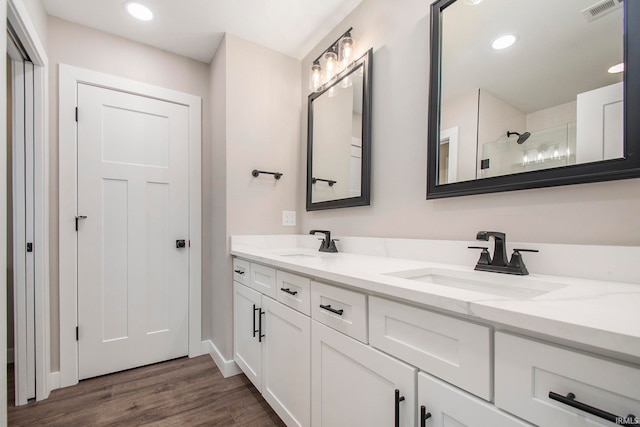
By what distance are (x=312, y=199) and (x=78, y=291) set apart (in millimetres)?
1703

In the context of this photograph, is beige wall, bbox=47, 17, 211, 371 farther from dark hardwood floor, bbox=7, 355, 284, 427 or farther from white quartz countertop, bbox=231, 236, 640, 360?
white quartz countertop, bbox=231, 236, 640, 360

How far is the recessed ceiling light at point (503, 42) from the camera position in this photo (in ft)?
3.55

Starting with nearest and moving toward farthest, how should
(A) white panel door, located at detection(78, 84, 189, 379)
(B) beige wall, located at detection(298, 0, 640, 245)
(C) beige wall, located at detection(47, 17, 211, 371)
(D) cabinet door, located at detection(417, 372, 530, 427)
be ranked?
(D) cabinet door, located at detection(417, 372, 530, 427)
(B) beige wall, located at detection(298, 0, 640, 245)
(C) beige wall, located at detection(47, 17, 211, 371)
(A) white panel door, located at detection(78, 84, 189, 379)

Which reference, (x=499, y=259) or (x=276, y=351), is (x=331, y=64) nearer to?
(x=499, y=259)

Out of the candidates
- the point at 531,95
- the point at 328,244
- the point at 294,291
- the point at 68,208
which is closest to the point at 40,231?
the point at 68,208

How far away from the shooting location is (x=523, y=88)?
105cm

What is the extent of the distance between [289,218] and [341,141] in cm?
76

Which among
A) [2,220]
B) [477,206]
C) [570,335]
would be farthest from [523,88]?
[2,220]

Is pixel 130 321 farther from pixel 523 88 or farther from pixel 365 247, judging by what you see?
pixel 523 88

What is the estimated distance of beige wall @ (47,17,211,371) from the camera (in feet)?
6.00

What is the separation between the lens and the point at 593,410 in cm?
45

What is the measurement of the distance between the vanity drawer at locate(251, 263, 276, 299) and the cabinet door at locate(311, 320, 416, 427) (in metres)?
0.39

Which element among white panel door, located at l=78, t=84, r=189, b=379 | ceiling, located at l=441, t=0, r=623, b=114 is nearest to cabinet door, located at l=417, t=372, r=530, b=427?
ceiling, located at l=441, t=0, r=623, b=114

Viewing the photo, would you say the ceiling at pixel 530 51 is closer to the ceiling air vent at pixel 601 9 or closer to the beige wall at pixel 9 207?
the ceiling air vent at pixel 601 9
